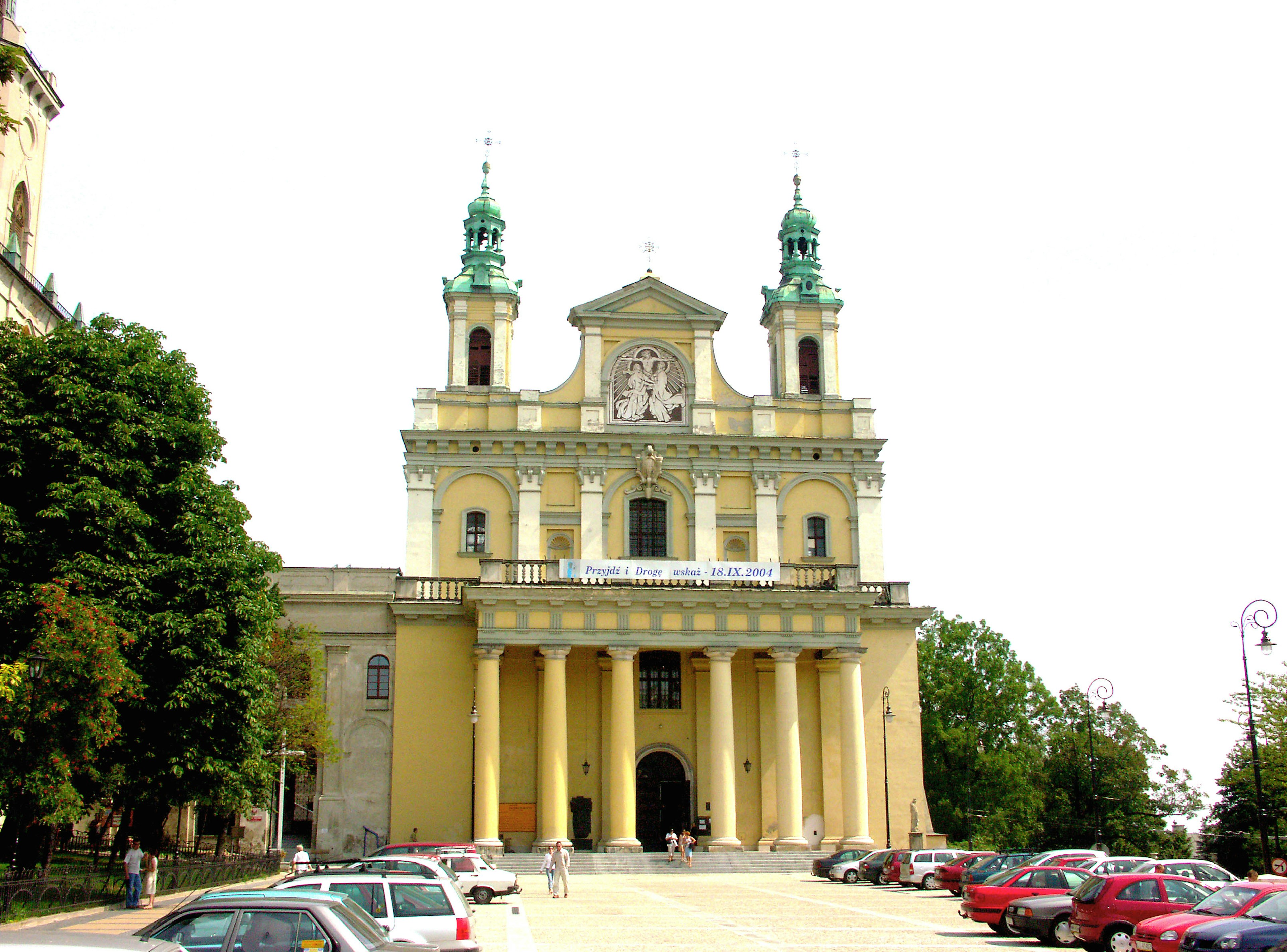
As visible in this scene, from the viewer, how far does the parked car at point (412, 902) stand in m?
16.4

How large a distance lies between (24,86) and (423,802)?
28.0 meters

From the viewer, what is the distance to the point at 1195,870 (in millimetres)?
24062

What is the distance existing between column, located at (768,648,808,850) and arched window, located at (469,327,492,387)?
1738cm

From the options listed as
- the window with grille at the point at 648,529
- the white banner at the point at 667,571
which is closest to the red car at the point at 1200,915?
the white banner at the point at 667,571

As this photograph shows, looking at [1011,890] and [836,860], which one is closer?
[1011,890]

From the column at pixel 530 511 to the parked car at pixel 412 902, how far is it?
32695 millimetres

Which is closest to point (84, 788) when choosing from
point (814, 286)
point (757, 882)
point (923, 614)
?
point (757, 882)

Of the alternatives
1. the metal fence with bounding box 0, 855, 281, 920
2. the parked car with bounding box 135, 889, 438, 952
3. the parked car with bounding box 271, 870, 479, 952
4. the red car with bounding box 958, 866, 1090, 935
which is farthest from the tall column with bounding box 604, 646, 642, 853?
the parked car with bounding box 135, 889, 438, 952

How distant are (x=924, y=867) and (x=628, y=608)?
14003 mm

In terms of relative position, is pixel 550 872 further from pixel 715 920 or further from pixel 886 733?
pixel 886 733

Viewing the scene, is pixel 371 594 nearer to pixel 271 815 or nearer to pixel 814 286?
pixel 271 815

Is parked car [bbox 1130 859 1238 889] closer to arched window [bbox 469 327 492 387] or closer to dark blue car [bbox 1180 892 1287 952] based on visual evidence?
dark blue car [bbox 1180 892 1287 952]

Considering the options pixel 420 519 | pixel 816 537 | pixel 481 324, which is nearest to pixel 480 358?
pixel 481 324

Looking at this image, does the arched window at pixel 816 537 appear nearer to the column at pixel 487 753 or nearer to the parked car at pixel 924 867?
the column at pixel 487 753
